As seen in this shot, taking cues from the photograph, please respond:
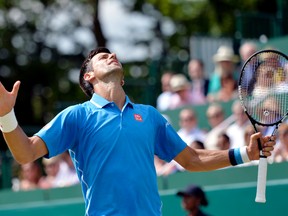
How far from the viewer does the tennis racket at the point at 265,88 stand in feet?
25.6

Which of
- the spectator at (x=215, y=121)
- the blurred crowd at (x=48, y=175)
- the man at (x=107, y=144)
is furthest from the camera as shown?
the blurred crowd at (x=48, y=175)

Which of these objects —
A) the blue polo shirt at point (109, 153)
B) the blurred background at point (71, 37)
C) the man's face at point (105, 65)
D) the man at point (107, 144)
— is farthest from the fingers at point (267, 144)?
the blurred background at point (71, 37)

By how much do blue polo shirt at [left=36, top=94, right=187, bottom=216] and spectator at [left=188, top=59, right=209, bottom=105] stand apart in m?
7.14

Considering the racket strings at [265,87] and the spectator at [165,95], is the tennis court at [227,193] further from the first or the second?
the racket strings at [265,87]

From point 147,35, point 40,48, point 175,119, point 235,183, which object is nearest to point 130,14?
point 147,35

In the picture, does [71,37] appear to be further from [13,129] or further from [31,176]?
[13,129]

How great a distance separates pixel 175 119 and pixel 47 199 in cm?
216

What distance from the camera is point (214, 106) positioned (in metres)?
13.5

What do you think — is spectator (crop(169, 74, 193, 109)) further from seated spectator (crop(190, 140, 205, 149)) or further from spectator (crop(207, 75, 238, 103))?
seated spectator (crop(190, 140, 205, 149))

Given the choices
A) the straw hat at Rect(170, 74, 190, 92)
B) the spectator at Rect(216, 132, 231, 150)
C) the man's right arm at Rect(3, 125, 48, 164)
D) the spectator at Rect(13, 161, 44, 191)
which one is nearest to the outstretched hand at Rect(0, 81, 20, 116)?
the man's right arm at Rect(3, 125, 48, 164)

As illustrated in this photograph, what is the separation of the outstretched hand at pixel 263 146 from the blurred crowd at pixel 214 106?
327 centimetres

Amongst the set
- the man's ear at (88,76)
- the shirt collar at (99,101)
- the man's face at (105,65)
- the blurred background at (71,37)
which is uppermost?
the man's face at (105,65)

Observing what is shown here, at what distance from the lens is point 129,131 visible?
24.0 ft

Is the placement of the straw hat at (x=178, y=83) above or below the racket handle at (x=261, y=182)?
below
